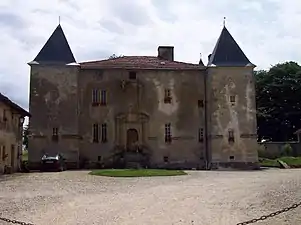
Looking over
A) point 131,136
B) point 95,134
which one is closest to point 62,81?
point 95,134

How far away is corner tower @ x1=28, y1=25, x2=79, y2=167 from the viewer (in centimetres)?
3928

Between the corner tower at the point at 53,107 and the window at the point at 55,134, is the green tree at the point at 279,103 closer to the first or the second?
the corner tower at the point at 53,107

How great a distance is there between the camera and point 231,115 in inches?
1609

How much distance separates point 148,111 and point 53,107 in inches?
310

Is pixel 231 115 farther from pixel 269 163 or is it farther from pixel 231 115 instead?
pixel 269 163

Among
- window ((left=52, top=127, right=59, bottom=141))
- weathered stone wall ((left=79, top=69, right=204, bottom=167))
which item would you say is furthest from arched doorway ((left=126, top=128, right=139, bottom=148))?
window ((left=52, top=127, right=59, bottom=141))

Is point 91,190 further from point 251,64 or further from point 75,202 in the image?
point 251,64

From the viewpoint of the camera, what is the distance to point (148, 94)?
41.8m

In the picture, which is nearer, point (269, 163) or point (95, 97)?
point (95, 97)

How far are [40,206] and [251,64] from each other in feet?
101

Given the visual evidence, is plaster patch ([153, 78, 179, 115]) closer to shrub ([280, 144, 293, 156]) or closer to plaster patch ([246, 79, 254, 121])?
plaster patch ([246, 79, 254, 121])

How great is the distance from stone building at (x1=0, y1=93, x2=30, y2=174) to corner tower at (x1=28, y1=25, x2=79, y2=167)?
4.14 metres

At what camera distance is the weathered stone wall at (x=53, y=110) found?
3928cm

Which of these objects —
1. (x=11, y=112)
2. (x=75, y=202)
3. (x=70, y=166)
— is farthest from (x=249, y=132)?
(x=75, y=202)
